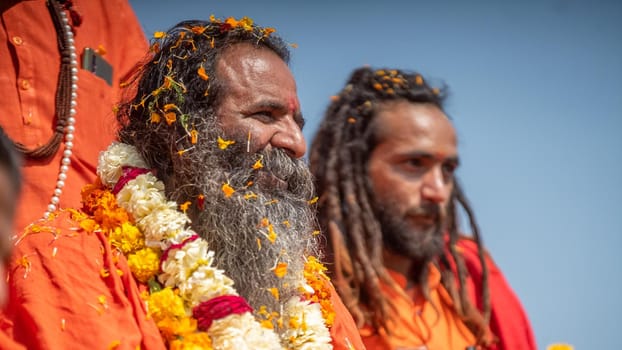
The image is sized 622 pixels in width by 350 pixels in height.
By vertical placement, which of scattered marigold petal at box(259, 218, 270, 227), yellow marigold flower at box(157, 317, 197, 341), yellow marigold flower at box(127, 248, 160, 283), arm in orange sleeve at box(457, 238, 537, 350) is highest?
scattered marigold petal at box(259, 218, 270, 227)

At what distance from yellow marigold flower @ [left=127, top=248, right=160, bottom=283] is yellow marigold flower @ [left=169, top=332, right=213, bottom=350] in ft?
0.93

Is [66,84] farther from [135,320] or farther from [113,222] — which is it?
[135,320]

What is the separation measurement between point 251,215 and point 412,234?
2.09 m

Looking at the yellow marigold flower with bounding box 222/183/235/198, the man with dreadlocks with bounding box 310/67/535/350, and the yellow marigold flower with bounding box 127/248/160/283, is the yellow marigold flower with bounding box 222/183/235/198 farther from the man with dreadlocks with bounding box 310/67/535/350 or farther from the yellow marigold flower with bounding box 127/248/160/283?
the man with dreadlocks with bounding box 310/67/535/350

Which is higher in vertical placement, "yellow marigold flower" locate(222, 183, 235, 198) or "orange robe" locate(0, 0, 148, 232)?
"orange robe" locate(0, 0, 148, 232)

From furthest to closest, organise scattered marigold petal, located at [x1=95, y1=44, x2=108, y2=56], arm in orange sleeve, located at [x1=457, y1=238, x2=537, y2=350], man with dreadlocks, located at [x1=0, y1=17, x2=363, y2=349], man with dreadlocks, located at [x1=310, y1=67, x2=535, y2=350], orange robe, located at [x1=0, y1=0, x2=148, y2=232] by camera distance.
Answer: arm in orange sleeve, located at [x1=457, y1=238, x2=537, y2=350], man with dreadlocks, located at [x1=310, y1=67, x2=535, y2=350], scattered marigold petal, located at [x1=95, y1=44, x2=108, y2=56], orange robe, located at [x1=0, y1=0, x2=148, y2=232], man with dreadlocks, located at [x1=0, y1=17, x2=363, y2=349]

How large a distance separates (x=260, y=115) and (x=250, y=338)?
1.00 meters

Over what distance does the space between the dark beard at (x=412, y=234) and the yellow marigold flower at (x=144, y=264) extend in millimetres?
2381

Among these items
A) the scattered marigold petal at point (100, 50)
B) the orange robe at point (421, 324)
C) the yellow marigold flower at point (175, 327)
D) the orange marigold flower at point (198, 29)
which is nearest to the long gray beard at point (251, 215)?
the yellow marigold flower at point (175, 327)

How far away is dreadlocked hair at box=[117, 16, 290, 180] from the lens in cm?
347

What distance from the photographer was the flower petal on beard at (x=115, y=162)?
10.9ft

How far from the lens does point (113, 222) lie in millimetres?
3172

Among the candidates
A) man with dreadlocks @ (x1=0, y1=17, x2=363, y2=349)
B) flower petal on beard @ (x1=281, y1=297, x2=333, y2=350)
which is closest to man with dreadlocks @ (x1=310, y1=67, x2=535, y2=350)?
man with dreadlocks @ (x1=0, y1=17, x2=363, y2=349)

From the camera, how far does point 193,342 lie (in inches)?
114
